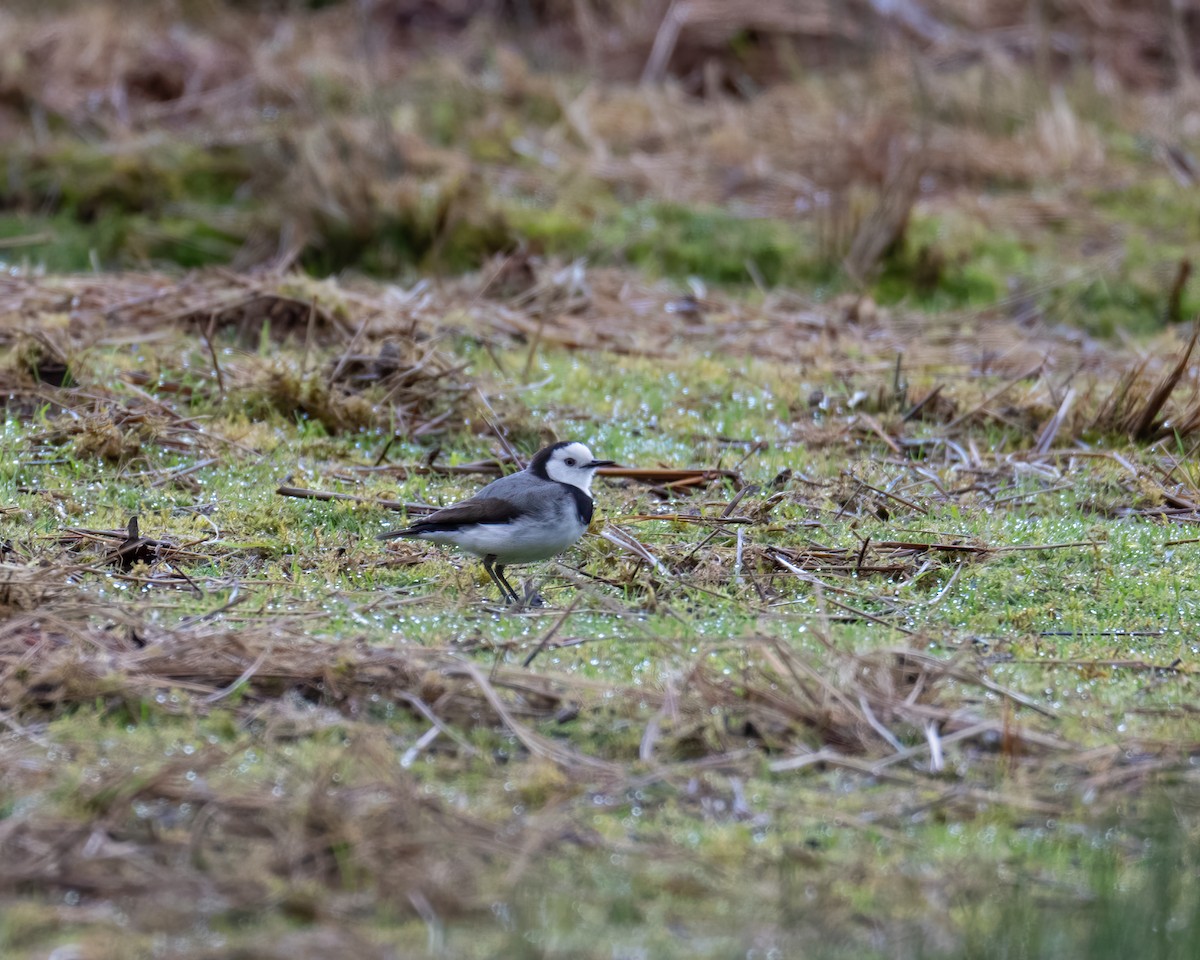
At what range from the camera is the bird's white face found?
232 inches

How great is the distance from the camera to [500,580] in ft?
18.4

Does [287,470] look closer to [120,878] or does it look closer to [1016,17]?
[120,878]

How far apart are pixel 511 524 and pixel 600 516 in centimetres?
99

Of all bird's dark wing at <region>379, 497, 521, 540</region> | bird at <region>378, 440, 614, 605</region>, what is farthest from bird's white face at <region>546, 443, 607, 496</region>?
bird's dark wing at <region>379, 497, 521, 540</region>

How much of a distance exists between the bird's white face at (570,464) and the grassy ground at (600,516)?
0.99ft

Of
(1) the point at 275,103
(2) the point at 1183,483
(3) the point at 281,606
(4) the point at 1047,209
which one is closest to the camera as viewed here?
(3) the point at 281,606

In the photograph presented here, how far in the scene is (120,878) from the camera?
134 inches

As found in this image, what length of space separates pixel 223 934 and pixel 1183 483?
5.10m

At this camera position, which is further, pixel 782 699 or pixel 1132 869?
pixel 782 699

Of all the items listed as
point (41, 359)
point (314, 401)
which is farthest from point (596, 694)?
point (41, 359)

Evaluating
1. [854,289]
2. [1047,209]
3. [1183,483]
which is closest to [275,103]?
[854,289]

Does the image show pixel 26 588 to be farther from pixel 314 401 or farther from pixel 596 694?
pixel 314 401

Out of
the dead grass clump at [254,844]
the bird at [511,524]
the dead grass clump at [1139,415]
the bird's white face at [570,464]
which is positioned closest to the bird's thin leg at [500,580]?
the bird at [511,524]

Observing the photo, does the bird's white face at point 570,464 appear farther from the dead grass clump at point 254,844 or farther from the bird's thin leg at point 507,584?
the dead grass clump at point 254,844
